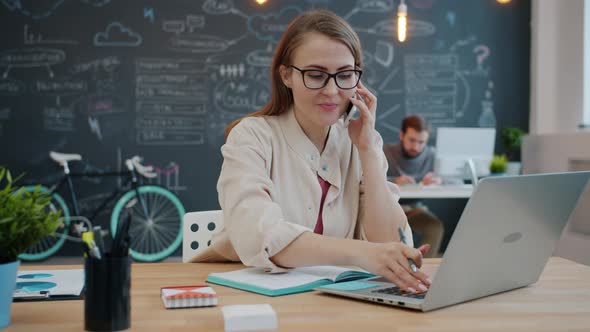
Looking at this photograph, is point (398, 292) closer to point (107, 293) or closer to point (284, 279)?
point (284, 279)

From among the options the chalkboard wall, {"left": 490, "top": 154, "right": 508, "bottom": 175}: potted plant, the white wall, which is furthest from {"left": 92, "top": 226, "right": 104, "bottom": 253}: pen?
the chalkboard wall

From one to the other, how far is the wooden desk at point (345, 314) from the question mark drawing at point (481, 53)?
4.85m

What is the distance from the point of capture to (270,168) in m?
1.65

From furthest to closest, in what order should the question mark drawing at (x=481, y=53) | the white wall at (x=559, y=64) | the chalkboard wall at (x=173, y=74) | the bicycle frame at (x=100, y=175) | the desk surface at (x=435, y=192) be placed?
1. the question mark drawing at (x=481, y=53)
2. the chalkboard wall at (x=173, y=74)
3. the bicycle frame at (x=100, y=175)
4. the white wall at (x=559, y=64)
5. the desk surface at (x=435, y=192)

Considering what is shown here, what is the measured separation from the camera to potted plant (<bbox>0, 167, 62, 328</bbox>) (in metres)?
0.91

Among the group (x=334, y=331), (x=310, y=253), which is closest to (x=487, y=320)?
(x=334, y=331)

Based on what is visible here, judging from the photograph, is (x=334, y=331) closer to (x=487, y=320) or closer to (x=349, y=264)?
(x=487, y=320)

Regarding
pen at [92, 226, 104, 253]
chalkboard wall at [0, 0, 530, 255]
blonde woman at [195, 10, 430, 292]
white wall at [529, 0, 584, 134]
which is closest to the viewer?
pen at [92, 226, 104, 253]

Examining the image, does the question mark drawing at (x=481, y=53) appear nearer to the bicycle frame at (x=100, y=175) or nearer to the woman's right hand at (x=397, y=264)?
the bicycle frame at (x=100, y=175)

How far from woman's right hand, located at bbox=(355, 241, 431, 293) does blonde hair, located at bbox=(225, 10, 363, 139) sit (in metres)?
0.62

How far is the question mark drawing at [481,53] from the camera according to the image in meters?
5.85

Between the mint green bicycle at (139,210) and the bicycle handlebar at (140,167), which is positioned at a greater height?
the bicycle handlebar at (140,167)

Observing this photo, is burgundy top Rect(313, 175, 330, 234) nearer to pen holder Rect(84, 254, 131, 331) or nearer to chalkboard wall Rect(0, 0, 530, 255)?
pen holder Rect(84, 254, 131, 331)

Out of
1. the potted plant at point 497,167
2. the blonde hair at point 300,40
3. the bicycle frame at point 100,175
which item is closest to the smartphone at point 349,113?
the blonde hair at point 300,40
